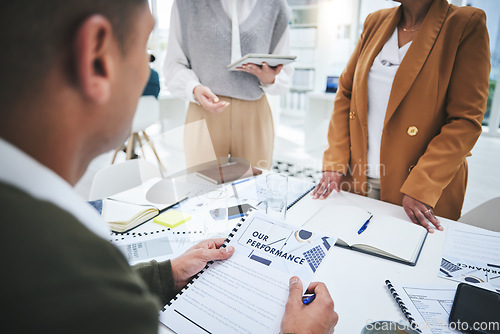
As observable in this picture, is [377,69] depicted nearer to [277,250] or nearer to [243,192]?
[243,192]

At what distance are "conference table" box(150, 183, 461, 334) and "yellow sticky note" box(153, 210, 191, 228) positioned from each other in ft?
1.44

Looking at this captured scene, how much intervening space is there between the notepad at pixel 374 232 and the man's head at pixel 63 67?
0.77m

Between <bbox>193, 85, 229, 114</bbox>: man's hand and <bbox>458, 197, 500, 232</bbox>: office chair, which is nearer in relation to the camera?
<bbox>458, 197, 500, 232</bbox>: office chair

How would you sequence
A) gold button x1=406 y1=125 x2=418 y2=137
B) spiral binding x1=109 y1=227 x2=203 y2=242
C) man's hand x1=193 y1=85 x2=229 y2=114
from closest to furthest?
1. spiral binding x1=109 y1=227 x2=203 y2=242
2. gold button x1=406 y1=125 x2=418 y2=137
3. man's hand x1=193 y1=85 x2=229 y2=114

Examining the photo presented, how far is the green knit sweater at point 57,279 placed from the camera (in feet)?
0.92

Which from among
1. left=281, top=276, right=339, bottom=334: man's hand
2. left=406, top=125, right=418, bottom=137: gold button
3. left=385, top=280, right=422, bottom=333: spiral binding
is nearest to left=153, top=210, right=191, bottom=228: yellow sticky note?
left=281, top=276, right=339, bottom=334: man's hand

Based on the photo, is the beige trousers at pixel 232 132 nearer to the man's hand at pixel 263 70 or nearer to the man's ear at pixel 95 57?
the man's hand at pixel 263 70

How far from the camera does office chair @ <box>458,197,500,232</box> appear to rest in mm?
1198

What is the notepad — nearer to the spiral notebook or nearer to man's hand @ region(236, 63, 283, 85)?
the spiral notebook

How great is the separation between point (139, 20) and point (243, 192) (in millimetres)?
964

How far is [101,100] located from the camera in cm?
39

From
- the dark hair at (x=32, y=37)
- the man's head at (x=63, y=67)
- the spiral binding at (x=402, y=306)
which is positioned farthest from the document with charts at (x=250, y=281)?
the dark hair at (x=32, y=37)

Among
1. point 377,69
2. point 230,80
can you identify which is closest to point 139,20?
point 377,69

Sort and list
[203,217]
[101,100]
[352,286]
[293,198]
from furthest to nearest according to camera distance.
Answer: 1. [293,198]
2. [203,217]
3. [352,286]
4. [101,100]
